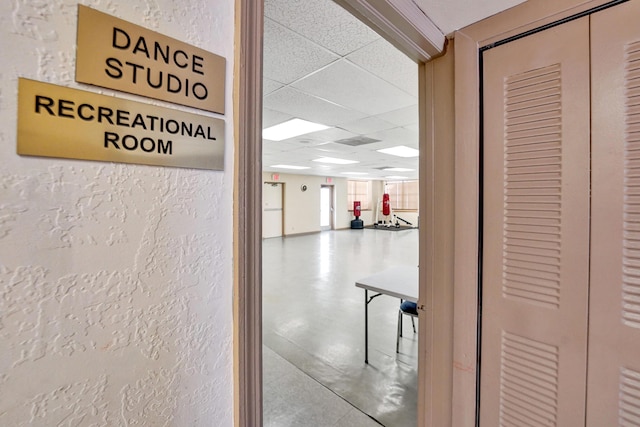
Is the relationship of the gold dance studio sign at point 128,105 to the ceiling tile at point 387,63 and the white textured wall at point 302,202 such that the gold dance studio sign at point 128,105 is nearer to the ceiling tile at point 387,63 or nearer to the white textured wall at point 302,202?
the ceiling tile at point 387,63

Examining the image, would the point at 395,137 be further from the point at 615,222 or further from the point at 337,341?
the point at 615,222

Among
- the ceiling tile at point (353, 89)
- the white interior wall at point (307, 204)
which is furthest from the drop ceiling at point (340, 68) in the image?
the white interior wall at point (307, 204)

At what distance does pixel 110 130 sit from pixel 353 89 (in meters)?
2.33

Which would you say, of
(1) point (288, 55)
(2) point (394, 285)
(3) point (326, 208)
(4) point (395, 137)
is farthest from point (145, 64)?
(3) point (326, 208)

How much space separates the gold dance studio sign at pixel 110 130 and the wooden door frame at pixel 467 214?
1.15 metres

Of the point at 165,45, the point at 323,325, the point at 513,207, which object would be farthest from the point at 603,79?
the point at 323,325

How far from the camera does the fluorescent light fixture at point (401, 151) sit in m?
5.42

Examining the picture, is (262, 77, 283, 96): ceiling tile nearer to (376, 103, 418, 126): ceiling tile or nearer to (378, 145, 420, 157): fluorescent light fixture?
(376, 103, 418, 126): ceiling tile

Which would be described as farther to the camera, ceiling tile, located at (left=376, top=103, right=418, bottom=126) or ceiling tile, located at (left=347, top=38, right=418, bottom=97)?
ceiling tile, located at (left=376, top=103, right=418, bottom=126)

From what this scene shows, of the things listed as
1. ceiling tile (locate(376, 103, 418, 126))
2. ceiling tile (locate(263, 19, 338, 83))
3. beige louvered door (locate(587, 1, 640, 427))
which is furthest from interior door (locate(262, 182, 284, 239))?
beige louvered door (locate(587, 1, 640, 427))

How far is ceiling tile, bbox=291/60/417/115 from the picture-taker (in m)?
2.14

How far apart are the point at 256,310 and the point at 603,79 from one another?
1395 millimetres

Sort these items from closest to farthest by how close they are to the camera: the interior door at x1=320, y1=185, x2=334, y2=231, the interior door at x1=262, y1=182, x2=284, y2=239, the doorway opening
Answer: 1. the doorway opening
2. the interior door at x1=262, y1=182, x2=284, y2=239
3. the interior door at x1=320, y1=185, x2=334, y2=231

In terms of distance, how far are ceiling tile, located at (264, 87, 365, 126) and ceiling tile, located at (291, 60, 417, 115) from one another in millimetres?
115
